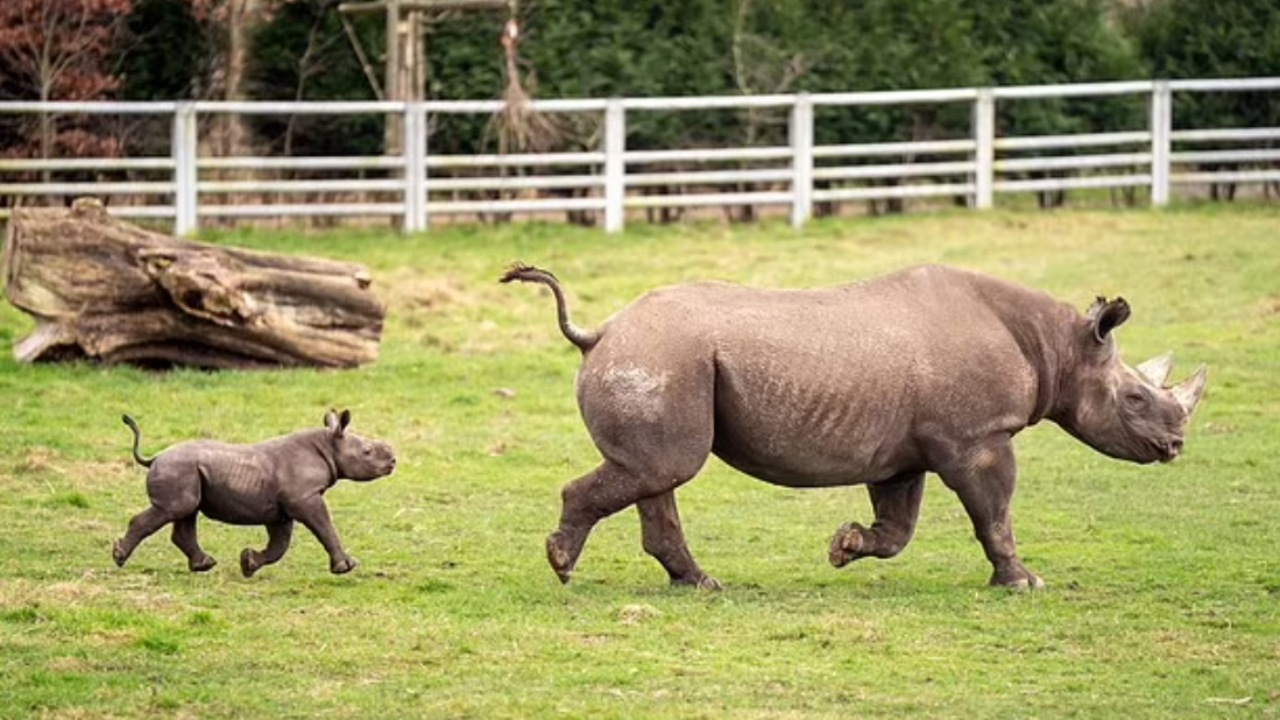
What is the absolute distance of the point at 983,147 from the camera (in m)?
29.6

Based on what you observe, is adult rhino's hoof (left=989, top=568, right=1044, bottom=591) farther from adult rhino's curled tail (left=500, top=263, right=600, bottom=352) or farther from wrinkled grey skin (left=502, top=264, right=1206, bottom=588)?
adult rhino's curled tail (left=500, top=263, right=600, bottom=352)

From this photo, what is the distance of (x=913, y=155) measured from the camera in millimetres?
30391

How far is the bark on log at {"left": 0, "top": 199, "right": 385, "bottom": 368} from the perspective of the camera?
60.0 ft

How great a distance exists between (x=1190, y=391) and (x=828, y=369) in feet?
6.90

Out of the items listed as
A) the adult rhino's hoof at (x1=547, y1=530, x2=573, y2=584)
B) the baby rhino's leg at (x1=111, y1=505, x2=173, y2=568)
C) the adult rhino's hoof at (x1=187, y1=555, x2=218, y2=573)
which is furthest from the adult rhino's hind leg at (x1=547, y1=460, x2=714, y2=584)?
the baby rhino's leg at (x1=111, y1=505, x2=173, y2=568)

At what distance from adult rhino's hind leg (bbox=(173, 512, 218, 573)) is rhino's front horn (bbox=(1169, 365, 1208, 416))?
187 inches

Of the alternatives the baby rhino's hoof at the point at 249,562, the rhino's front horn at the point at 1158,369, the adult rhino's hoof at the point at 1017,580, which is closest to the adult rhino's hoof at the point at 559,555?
the baby rhino's hoof at the point at 249,562

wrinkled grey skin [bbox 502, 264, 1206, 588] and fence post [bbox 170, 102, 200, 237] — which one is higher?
fence post [bbox 170, 102, 200, 237]

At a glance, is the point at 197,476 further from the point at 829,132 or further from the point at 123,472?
the point at 829,132

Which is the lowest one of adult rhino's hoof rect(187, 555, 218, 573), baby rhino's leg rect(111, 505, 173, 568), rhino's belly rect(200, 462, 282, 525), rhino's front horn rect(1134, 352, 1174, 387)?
adult rhino's hoof rect(187, 555, 218, 573)

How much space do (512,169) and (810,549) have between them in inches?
585

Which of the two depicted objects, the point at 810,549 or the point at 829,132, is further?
the point at 829,132

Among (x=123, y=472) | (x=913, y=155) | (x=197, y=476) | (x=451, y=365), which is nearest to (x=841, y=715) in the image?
(x=197, y=476)

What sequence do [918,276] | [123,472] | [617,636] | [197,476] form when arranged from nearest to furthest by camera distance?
[617,636] → [197,476] → [918,276] → [123,472]
